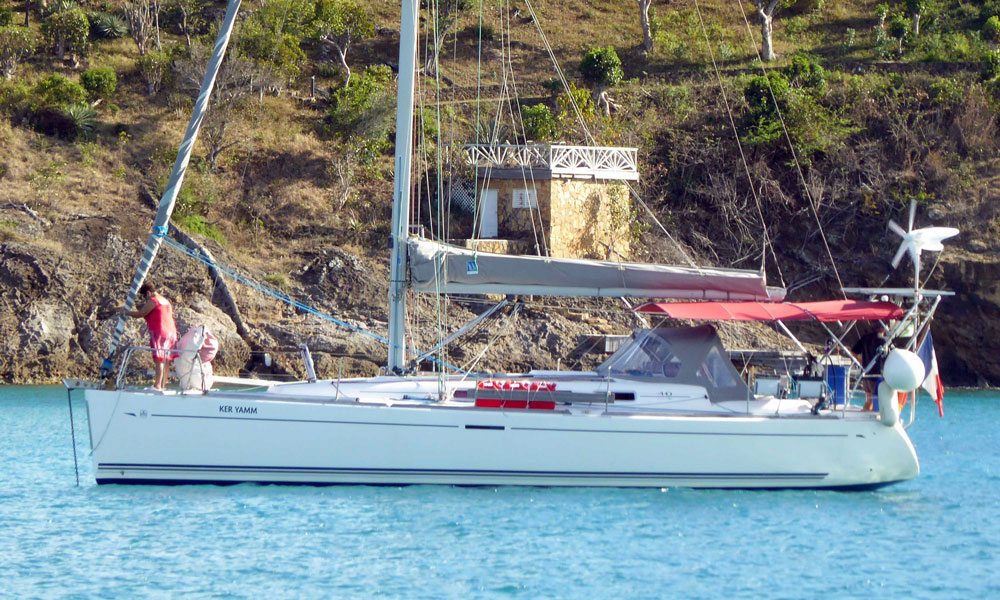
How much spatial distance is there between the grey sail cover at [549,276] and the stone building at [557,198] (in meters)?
16.1

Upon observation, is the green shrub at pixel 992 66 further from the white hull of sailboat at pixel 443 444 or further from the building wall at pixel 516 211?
the white hull of sailboat at pixel 443 444

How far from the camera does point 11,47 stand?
3675cm

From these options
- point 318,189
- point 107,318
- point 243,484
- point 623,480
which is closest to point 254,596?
point 243,484

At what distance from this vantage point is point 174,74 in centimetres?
3712

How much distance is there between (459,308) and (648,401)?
15794 mm

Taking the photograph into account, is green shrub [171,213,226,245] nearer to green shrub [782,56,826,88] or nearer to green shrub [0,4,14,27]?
green shrub [0,4,14,27]

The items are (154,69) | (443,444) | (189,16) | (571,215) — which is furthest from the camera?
(189,16)

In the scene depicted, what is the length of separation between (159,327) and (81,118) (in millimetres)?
22926

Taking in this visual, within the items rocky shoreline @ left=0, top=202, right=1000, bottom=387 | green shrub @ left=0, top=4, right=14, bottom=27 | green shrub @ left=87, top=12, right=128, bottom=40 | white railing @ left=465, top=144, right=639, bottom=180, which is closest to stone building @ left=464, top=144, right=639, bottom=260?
white railing @ left=465, top=144, right=639, bottom=180

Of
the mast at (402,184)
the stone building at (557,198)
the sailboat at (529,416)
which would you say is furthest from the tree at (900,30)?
the mast at (402,184)

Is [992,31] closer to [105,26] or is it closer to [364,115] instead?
[364,115]

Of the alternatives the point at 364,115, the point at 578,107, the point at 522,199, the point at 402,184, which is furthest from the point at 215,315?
the point at 402,184

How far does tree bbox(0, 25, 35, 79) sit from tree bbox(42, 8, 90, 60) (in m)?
Result: 0.97

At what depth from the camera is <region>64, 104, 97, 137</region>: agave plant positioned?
3431cm
